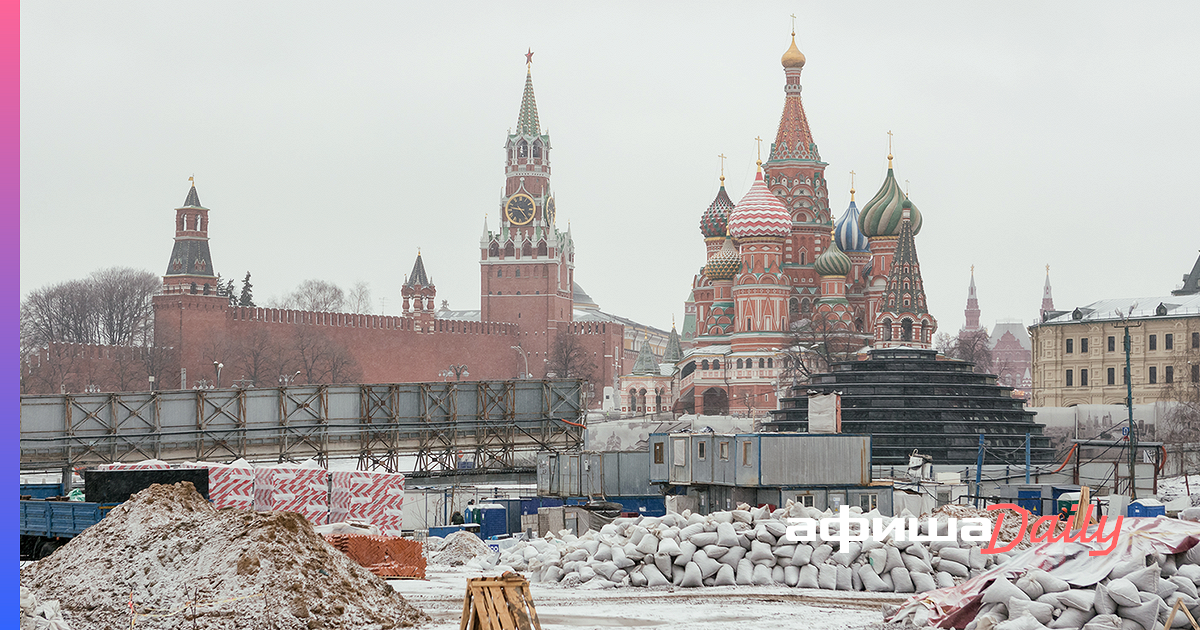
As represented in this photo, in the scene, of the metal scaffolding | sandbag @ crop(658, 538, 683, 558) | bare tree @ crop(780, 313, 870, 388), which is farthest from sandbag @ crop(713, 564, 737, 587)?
bare tree @ crop(780, 313, 870, 388)

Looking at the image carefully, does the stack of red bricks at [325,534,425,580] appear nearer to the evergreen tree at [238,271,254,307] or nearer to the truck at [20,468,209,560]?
the truck at [20,468,209,560]

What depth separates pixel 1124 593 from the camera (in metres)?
12.9

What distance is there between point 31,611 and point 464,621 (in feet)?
12.3

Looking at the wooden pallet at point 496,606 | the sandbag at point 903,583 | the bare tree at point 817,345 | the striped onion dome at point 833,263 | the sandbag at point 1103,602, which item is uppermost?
the striped onion dome at point 833,263

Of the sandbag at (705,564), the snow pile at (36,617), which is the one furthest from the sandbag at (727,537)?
the snow pile at (36,617)

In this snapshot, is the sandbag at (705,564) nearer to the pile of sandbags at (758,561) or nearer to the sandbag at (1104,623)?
the pile of sandbags at (758,561)

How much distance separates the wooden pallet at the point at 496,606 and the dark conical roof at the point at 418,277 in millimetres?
111710

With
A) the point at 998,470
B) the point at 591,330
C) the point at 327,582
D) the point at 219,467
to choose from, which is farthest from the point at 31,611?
the point at 591,330

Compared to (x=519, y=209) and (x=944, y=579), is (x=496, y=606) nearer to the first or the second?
(x=944, y=579)

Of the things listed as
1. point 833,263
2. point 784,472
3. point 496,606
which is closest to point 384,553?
point 496,606

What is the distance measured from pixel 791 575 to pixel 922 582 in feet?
5.30

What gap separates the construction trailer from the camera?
25.8 m

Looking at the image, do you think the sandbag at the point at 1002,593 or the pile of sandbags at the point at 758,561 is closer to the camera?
the sandbag at the point at 1002,593

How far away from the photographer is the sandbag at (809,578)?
58.0ft
